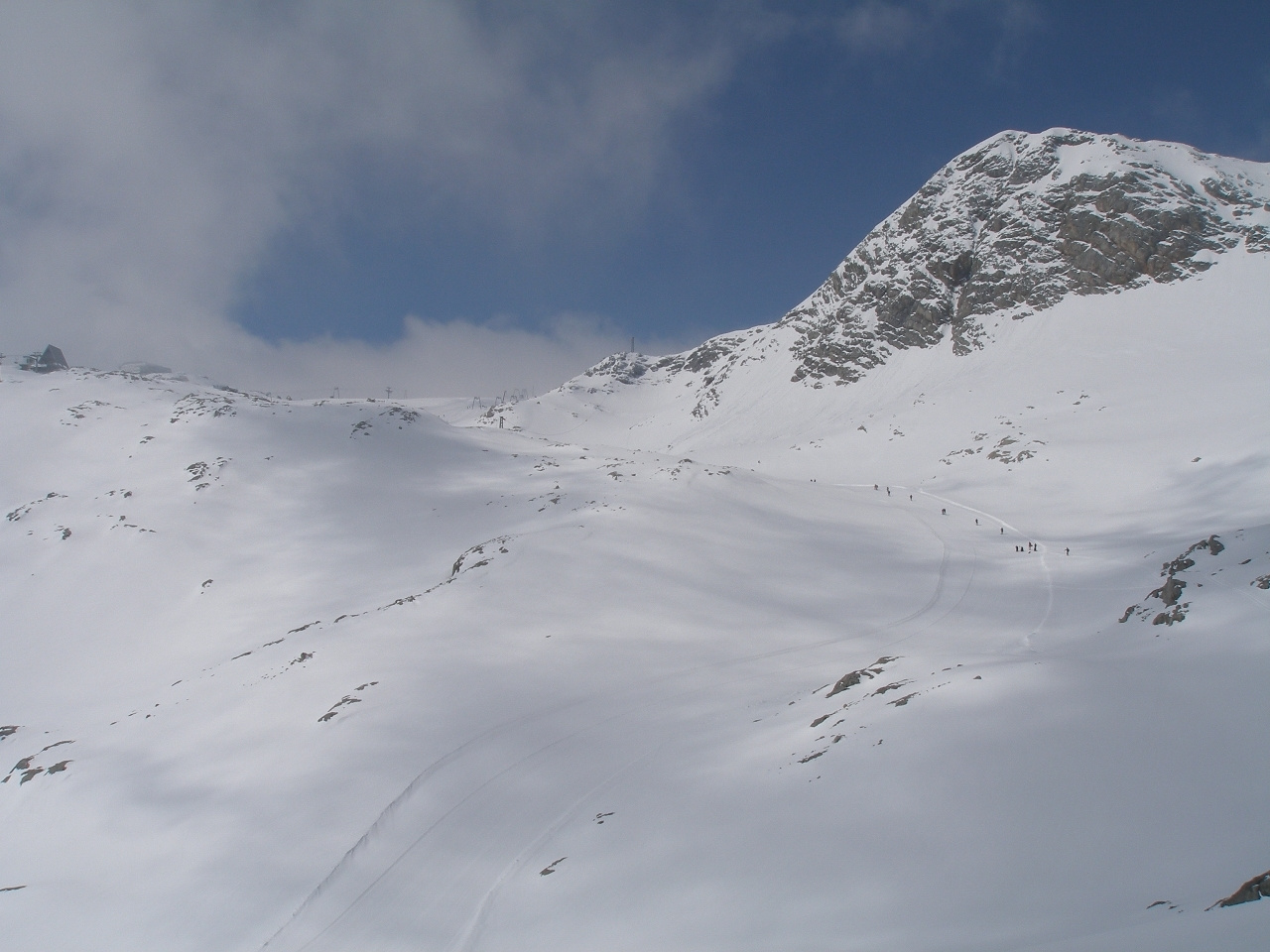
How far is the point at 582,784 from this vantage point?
1373 cm

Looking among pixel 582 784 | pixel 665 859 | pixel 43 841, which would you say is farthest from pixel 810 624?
pixel 43 841

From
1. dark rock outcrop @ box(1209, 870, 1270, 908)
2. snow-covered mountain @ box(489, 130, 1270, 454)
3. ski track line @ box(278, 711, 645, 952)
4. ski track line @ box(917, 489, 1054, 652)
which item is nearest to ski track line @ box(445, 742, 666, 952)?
ski track line @ box(278, 711, 645, 952)

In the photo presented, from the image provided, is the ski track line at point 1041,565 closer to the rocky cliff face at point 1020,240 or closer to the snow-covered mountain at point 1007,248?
the snow-covered mountain at point 1007,248

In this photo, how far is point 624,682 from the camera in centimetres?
1884

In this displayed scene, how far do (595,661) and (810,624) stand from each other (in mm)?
7991

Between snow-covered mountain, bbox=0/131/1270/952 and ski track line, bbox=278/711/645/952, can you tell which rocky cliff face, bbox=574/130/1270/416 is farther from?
ski track line, bbox=278/711/645/952

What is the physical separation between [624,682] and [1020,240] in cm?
9875

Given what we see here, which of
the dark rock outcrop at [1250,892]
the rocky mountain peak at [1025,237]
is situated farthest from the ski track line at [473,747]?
the rocky mountain peak at [1025,237]

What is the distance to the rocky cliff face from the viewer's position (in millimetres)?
80062

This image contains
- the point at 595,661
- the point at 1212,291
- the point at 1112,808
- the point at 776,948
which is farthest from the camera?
the point at 1212,291

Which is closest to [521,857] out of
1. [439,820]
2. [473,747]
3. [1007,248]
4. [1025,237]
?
[439,820]

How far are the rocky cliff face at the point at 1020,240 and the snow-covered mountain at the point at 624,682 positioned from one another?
27.3 m

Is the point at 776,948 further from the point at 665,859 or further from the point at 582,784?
the point at 582,784

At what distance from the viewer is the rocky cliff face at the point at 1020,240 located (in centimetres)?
8006
